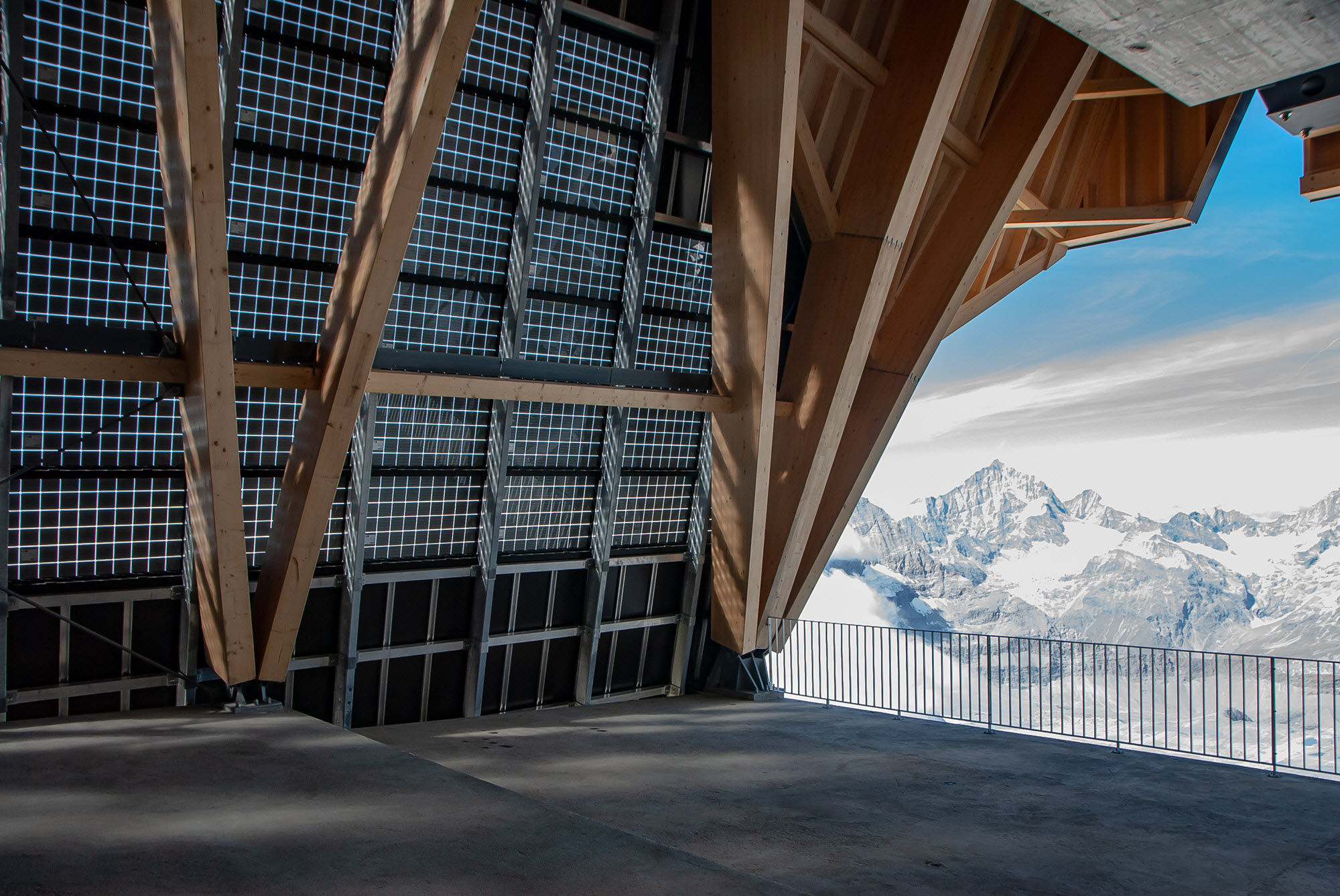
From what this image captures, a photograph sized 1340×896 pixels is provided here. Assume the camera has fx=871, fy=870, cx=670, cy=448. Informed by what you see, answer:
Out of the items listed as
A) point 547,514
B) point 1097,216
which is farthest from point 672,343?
point 1097,216

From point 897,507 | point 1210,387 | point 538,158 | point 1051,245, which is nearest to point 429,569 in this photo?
point 538,158

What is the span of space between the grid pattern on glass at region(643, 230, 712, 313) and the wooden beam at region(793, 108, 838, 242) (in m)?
2.60

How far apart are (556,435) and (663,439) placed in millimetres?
2623

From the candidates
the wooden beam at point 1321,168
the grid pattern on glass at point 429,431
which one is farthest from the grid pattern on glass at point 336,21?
the wooden beam at point 1321,168

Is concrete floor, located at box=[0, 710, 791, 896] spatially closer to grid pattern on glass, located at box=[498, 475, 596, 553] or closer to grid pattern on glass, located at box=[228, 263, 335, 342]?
grid pattern on glass, located at box=[228, 263, 335, 342]

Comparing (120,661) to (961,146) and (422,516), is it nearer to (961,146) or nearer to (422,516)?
(422,516)

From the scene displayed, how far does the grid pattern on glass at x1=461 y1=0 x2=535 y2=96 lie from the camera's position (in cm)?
1451

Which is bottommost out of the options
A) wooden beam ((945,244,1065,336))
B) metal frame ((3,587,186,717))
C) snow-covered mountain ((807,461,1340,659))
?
snow-covered mountain ((807,461,1340,659))

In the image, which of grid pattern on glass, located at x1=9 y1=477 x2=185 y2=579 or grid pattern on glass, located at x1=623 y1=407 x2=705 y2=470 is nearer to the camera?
grid pattern on glass, located at x1=9 y1=477 x2=185 y2=579

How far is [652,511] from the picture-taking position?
1991 centimetres

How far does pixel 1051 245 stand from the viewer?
2288 centimetres

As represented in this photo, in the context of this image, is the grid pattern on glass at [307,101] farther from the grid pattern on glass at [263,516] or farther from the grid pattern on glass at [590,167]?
the grid pattern on glass at [263,516]

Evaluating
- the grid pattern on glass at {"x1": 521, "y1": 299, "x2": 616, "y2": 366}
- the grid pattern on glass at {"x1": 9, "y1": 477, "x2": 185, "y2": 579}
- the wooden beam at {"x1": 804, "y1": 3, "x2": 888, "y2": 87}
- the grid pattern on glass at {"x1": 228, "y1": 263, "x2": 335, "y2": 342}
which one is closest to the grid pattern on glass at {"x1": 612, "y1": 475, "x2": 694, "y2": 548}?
the grid pattern on glass at {"x1": 521, "y1": 299, "x2": 616, "y2": 366}

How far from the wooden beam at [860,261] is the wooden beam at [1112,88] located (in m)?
4.32
